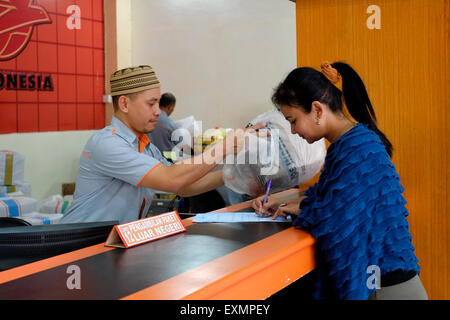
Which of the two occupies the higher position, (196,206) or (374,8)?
(374,8)

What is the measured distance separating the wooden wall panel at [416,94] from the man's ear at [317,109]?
76cm

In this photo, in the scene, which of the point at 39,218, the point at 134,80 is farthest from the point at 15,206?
the point at 134,80

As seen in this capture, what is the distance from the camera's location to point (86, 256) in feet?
4.91

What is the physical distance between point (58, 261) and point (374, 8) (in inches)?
73.8

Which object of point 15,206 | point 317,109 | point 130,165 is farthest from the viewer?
point 15,206

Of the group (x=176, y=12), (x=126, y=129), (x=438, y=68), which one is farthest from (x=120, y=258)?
(x=176, y=12)

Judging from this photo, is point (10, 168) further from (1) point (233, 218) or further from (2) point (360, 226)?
(2) point (360, 226)

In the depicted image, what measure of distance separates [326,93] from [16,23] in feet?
16.6

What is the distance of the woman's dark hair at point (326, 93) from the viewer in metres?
1.85

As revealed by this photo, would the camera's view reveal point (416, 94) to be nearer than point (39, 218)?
Yes

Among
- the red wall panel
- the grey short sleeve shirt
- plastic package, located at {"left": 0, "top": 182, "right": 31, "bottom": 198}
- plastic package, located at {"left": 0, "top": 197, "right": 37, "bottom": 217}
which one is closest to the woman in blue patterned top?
the grey short sleeve shirt

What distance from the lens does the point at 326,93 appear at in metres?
1.87

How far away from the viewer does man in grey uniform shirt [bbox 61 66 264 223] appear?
2162mm
